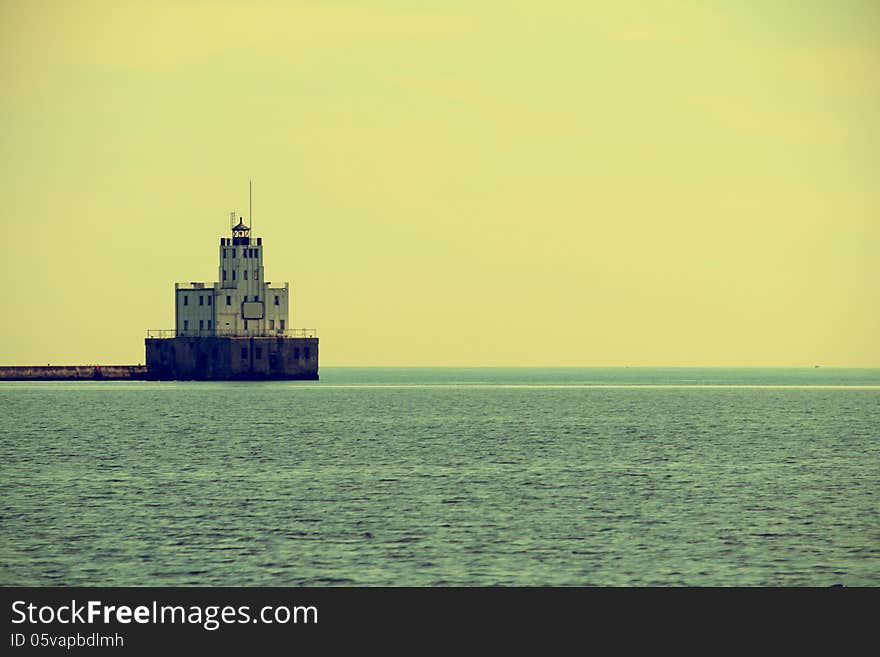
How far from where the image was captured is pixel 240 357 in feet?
632

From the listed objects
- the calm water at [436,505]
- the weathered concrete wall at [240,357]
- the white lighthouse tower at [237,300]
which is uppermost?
the white lighthouse tower at [237,300]

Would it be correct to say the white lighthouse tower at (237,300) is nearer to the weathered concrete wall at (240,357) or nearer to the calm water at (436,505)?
the weathered concrete wall at (240,357)

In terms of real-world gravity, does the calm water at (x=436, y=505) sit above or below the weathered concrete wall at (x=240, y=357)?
below

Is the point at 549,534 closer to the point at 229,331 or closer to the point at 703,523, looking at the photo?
the point at 703,523

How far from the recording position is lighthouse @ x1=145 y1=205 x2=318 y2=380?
192 metres

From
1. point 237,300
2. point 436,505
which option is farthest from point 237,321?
point 436,505

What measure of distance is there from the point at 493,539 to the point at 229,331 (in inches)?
6145

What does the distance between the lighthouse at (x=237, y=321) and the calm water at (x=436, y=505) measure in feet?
292

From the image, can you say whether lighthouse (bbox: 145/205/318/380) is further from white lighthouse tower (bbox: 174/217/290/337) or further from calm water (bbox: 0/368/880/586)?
calm water (bbox: 0/368/880/586)

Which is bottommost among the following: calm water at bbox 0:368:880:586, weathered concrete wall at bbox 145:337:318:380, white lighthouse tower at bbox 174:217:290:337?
calm water at bbox 0:368:880:586

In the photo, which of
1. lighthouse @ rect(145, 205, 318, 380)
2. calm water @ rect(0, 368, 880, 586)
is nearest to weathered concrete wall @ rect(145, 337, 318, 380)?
lighthouse @ rect(145, 205, 318, 380)

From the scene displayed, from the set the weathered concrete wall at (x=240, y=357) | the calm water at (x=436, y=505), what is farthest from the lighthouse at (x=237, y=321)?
the calm water at (x=436, y=505)

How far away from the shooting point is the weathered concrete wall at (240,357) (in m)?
192
